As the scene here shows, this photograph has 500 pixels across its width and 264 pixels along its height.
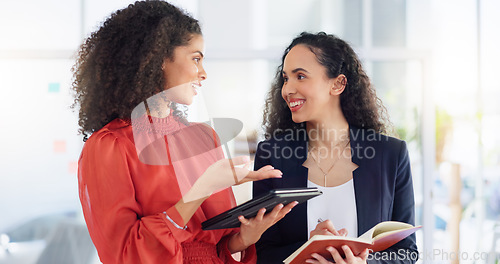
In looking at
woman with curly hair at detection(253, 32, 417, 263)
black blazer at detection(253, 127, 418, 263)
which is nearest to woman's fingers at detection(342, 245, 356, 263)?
woman with curly hair at detection(253, 32, 417, 263)

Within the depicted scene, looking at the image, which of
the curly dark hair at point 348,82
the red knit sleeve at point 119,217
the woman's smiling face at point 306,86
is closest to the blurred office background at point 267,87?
the curly dark hair at point 348,82

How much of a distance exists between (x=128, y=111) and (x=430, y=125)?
9.98 feet

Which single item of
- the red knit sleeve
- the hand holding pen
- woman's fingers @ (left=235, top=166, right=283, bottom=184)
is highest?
woman's fingers @ (left=235, top=166, right=283, bottom=184)

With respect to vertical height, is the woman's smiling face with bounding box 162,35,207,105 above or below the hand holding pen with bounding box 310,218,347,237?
above

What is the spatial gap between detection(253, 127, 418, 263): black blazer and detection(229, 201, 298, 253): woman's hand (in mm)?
206

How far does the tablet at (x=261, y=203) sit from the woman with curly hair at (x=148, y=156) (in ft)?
0.12

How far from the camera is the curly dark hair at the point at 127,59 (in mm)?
1229

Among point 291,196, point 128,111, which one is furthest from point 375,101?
point 128,111

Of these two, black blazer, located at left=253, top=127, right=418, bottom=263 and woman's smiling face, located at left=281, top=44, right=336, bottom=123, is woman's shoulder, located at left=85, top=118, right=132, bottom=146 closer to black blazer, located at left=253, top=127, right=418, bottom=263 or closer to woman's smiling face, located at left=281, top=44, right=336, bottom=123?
black blazer, located at left=253, top=127, right=418, bottom=263

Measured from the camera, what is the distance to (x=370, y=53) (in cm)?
367

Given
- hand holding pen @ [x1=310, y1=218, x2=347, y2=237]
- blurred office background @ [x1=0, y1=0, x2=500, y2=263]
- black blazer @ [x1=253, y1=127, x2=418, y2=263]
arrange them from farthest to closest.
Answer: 1. blurred office background @ [x1=0, y1=0, x2=500, y2=263]
2. black blazer @ [x1=253, y1=127, x2=418, y2=263]
3. hand holding pen @ [x1=310, y1=218, x2=347, y2=237]

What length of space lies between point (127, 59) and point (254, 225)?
0.61 meters

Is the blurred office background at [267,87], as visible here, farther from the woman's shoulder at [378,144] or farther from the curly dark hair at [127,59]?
the curly dark hair at [127,59]

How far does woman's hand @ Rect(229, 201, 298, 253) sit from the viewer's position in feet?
3.92
